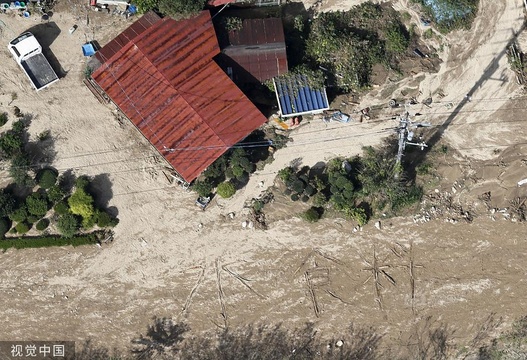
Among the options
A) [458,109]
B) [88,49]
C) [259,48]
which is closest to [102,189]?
[88,49]

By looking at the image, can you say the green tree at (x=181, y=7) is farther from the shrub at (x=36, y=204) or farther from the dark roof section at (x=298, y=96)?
the shrub at (x=36, y=204)

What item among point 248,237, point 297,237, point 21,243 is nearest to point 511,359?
point 297,237

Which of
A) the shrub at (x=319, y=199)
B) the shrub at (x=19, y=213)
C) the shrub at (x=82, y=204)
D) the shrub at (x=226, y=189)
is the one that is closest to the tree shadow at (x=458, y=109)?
the shrub at (x=319, y=199)

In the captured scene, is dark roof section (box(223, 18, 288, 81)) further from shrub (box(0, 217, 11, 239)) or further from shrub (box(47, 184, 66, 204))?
shrub (box(0, 217, 11, 239))

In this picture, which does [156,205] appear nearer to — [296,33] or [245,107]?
[245,107]

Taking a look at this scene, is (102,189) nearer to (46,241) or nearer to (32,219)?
(32,219)

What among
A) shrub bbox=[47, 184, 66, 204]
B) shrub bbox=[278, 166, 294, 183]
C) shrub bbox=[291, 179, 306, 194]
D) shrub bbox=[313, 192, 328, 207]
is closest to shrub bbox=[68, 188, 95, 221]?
shrub bbox=[47, 184, 66, 204]

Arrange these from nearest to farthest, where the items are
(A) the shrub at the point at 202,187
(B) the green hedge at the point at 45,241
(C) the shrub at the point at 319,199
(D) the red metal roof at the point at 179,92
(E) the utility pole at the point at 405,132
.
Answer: (E) the utility pole at the point at 405,132
(D) the red metal roof at the point at 179,92
(B) the green hedge at the point at 45,241
(A) the shrub at the point at 202,187
(C) the shrub at the point at 319,199
